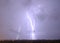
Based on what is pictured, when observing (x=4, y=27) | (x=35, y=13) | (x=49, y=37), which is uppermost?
(x=35, y=13)

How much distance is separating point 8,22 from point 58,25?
1.36ft

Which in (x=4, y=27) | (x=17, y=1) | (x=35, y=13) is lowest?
(x=4, y=27)

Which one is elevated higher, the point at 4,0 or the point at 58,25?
the point at 4,0

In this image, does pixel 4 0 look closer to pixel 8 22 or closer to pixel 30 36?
pixel 8 22

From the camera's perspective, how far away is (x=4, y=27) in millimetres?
842

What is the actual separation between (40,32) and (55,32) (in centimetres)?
12

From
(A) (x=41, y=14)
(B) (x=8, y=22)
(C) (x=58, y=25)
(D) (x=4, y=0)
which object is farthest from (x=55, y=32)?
(D) (x=4, y=0)

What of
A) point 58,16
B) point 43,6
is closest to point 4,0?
point 43,6

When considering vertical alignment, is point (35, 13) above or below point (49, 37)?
above

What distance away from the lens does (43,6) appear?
2.89ft

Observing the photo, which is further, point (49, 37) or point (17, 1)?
point (17, 1)

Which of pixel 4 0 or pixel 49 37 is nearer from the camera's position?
pixel 49 37

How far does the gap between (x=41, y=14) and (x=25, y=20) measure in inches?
5.7

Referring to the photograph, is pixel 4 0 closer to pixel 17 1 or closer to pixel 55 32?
pixel 17 1
